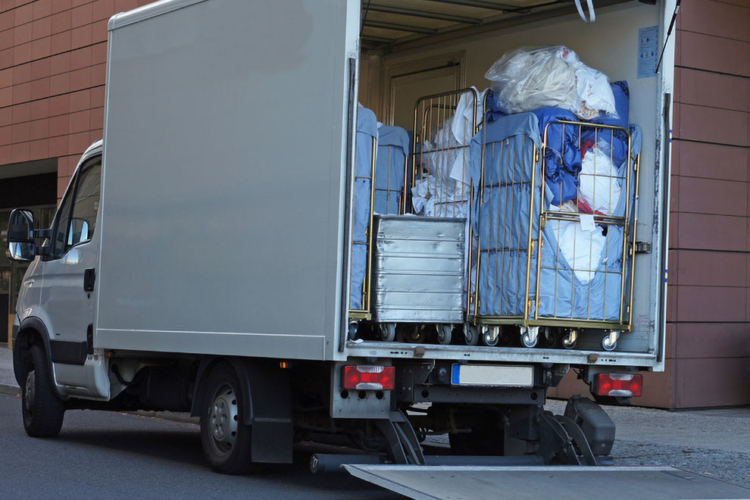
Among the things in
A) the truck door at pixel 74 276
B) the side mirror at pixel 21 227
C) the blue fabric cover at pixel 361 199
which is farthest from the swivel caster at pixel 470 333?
the side mirror at pixel 21 227

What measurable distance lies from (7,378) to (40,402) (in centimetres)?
795

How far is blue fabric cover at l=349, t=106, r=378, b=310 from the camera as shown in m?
7.33

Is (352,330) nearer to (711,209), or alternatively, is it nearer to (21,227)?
(21,227)

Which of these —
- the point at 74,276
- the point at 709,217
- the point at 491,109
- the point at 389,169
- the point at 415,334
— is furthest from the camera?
the point at 709,217

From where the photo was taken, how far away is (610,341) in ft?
25.6

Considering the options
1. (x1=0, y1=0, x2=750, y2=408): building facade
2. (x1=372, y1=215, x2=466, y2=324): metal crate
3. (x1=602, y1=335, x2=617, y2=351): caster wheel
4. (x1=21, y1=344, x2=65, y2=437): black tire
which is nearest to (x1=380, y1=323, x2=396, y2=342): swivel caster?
(x1=372, y1=215, x2=466, y2=324): metal crate

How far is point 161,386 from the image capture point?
904 cm

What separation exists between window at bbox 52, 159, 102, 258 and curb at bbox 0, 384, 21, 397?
5.98 meters

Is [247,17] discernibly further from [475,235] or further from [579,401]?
[579,401]

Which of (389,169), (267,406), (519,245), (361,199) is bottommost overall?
(267,406)

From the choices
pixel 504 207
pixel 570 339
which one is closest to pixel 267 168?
pixel 504 207

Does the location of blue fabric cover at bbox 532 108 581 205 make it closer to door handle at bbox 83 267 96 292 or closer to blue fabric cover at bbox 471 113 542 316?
blue fabric cover at bbox 471 113 542 316

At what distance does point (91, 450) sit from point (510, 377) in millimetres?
3913

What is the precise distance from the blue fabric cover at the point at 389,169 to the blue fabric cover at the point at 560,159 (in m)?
1.08
